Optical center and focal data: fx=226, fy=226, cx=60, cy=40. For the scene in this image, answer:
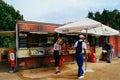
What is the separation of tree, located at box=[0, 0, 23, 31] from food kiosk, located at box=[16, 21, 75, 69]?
18713 mm

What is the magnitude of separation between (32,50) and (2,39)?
18.5 metres

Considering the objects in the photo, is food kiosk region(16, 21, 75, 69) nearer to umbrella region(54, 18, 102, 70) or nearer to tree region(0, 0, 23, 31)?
umbrella region(54, 18, 102, 70)

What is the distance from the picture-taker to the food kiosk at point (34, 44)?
40.8 feet

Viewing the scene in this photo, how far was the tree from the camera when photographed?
33312 mm

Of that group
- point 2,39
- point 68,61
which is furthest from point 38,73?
point 2,39

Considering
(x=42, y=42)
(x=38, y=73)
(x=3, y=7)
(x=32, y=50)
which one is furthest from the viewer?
(x=3, y=7)

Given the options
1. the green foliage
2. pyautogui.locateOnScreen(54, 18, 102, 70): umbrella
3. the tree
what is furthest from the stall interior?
the green foliage

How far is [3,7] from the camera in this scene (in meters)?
35.7

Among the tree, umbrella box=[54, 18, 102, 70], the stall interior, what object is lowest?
the stall interior

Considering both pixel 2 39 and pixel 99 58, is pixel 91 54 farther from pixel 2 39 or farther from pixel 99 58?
pixel 2 39

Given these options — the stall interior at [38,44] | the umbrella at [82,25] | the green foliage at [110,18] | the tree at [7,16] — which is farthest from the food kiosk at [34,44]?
the green foliage at [110,18]

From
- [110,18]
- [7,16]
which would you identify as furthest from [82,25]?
[110,18]

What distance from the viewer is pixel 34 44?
43.7 ft

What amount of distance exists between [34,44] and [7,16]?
22.2m
